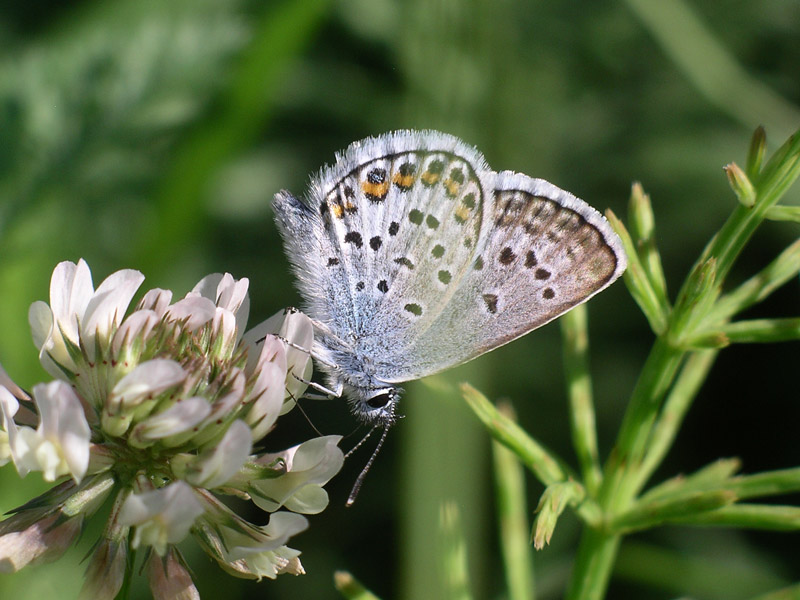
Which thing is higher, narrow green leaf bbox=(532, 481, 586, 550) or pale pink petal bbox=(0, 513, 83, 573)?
pale pink petal bbox=(0, 513, 83, 573)

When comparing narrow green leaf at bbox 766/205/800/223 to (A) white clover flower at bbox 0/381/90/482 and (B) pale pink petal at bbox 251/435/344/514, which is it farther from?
(A) white clover flower at bbox 0/381/90/482

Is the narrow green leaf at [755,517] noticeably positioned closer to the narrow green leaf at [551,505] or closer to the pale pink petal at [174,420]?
the narrow green leaf at [551,505]

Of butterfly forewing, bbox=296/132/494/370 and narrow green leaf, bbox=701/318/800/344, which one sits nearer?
narrow green leaf, bbox=701/318/800/344

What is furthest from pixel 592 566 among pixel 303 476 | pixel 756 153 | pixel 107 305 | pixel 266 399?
pixel 107 305

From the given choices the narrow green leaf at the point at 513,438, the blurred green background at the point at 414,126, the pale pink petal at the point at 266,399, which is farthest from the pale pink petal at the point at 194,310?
the blurred green background at the point at 414,126

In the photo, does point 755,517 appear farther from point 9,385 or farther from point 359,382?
point 9,385

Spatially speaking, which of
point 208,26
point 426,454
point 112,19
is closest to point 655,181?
point 426,454

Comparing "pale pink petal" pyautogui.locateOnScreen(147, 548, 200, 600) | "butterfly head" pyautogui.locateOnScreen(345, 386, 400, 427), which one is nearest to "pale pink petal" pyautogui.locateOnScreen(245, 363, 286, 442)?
"pale pink petal" pyautogui.locateOnScreen(147, 548, 200, 600)
